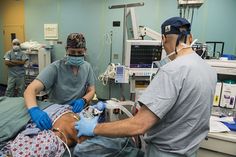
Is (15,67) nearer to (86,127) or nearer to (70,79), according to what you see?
(70,79)

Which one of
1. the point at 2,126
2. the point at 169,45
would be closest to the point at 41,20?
the point at 2,126

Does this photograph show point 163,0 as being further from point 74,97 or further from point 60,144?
point 60,144

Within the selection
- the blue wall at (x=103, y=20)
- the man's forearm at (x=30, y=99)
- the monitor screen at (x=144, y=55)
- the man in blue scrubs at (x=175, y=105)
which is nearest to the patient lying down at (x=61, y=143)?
the man's forearm at (x=30, y=99)

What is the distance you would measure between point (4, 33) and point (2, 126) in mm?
5305

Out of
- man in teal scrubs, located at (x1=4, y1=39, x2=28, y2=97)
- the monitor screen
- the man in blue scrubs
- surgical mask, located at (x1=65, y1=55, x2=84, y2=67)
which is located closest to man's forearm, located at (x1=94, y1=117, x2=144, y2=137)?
the man in blue scrubs

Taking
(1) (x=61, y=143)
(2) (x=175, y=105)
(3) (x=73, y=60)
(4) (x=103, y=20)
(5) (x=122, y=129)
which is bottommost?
(1) (x=61, y=143)

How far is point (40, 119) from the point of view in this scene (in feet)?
4.90

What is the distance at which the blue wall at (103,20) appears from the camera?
3.94 metres

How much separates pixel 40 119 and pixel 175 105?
99cm

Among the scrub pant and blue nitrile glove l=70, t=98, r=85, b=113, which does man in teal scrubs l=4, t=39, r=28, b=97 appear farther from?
blue nitrile glove l=70, t=98, r=85, b=113

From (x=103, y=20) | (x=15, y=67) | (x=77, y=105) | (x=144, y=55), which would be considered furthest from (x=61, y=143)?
(x=15, y=67)

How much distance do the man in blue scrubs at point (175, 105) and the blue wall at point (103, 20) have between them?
10.6ft

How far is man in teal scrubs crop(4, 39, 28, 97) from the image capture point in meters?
4.56

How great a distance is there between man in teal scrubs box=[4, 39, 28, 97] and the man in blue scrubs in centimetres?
405
